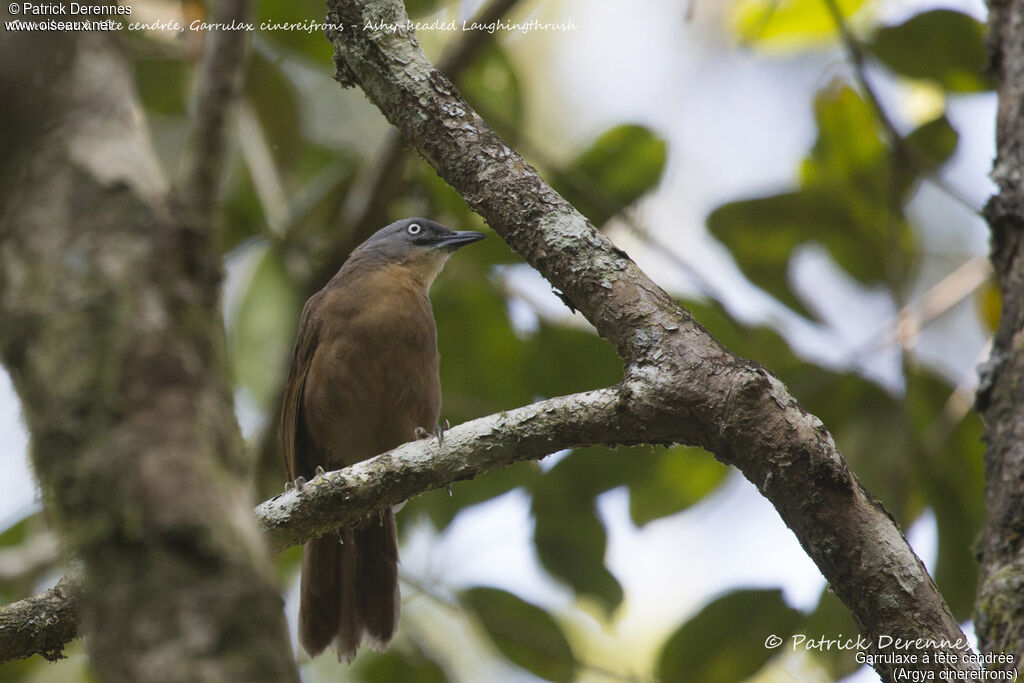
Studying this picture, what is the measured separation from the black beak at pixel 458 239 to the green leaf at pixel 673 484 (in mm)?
1625

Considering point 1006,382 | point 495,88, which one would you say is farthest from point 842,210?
point 495,88

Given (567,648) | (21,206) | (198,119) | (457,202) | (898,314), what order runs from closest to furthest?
(21,206) → (198,119) → (567,648) → (898,314) → (457,202)

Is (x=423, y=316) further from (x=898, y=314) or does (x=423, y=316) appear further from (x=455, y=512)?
(x=898, y=314)

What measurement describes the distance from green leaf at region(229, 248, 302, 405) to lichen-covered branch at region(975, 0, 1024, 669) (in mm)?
3226

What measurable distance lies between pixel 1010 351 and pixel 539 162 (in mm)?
2268

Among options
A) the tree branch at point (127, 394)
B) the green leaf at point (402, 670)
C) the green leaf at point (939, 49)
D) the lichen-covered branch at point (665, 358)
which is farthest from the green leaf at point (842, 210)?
the tree branch at point (127, 394)

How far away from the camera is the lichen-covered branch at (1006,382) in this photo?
2891 mm

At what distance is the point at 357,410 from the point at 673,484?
1.71 m

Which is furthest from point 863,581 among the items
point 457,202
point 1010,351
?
point 457,202

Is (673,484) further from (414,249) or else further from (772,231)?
(414,249)

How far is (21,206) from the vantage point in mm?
1326
